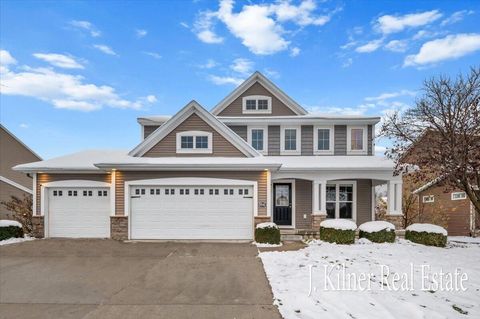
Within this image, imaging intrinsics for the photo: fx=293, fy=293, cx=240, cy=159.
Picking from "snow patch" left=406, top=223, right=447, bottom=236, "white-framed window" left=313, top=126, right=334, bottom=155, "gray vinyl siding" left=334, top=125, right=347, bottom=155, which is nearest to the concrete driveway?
"snow patch" left=406, top=223, right=447, bottom=236

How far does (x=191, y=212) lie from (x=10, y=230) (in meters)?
7.54

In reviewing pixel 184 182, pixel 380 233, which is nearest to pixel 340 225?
pixel 380 233

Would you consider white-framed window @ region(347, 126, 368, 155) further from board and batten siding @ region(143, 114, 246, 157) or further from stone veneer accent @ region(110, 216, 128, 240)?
stone veneer accent @ region(110, 216, 128, 240)

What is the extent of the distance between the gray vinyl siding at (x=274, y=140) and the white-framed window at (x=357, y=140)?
3.76m

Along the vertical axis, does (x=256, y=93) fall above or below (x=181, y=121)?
above

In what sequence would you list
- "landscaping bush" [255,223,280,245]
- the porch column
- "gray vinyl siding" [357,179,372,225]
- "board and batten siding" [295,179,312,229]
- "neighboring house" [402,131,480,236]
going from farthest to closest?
"neighboring house" [402,131,480,236] → "gray vinyl siding" [357,179,372,225] → "board and batten siding" [295,179,312,229] → the porch column → "landscaping bush" [255,223,280,245]

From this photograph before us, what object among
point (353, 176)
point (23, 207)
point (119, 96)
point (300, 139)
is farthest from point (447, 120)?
point (119, 96)

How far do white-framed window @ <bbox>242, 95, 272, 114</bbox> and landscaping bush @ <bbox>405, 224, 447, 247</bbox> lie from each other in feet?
30.0

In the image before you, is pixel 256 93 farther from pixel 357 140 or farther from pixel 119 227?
pixel 119 227

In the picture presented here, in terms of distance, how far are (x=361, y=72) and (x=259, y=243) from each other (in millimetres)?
13630

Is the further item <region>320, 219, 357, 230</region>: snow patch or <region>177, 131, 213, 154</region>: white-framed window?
<region>177, 131, 213, 154</region>: white-framed window

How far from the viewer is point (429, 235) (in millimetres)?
11172

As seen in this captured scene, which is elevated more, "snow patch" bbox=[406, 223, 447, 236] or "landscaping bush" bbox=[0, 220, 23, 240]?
"snow patch" bbox=[406, 223, 447, 236]

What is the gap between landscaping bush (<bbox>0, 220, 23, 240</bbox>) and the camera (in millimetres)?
11961
